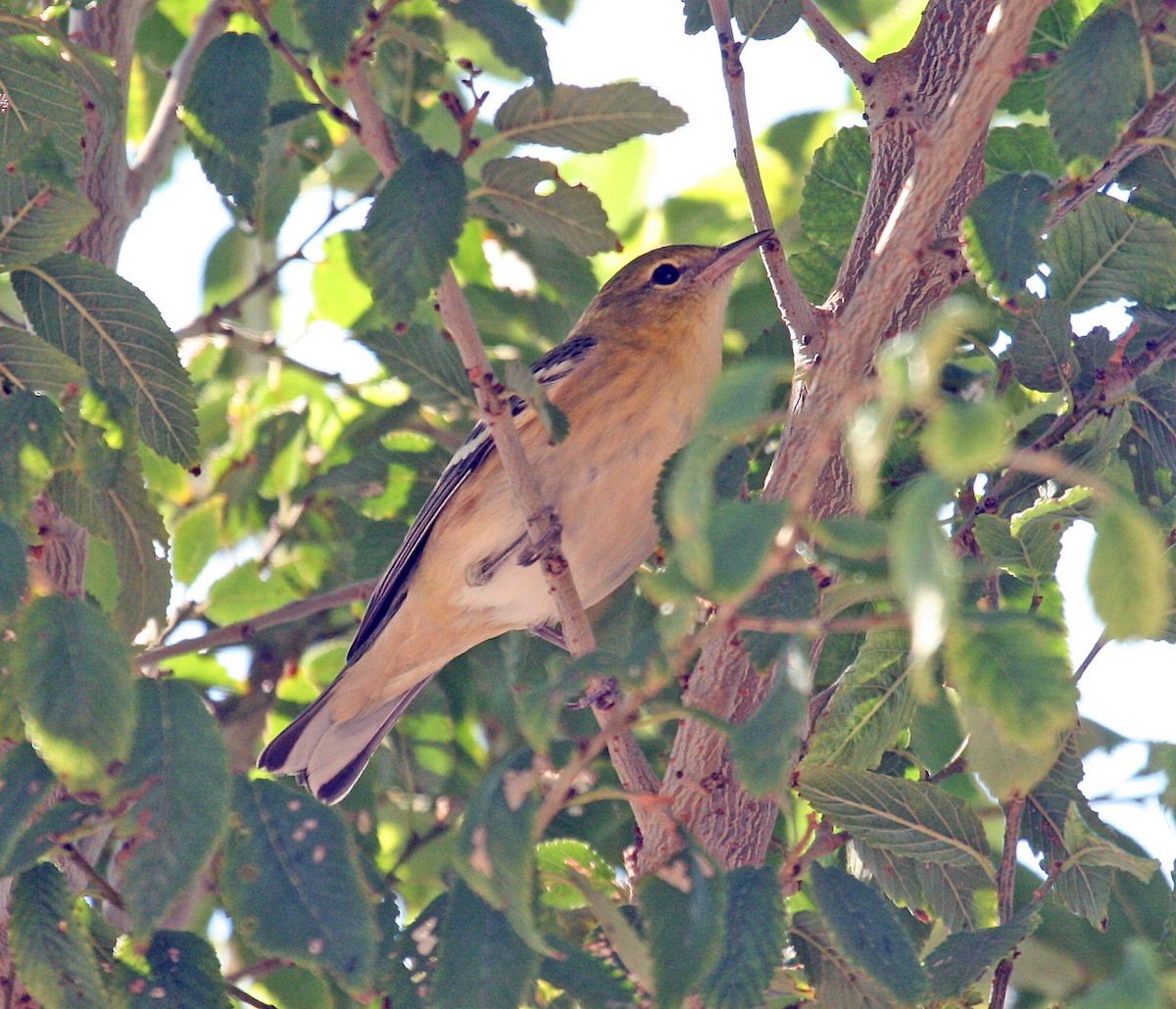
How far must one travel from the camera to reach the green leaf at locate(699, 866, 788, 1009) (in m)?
2.20

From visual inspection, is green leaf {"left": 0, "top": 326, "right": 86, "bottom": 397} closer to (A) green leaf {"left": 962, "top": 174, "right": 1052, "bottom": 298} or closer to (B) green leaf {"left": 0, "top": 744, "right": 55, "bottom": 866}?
(B) green leaf {"left": 0, "top": 744, "right": 55, "bottom": 866}

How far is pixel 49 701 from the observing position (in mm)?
2098

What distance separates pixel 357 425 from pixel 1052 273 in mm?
2762

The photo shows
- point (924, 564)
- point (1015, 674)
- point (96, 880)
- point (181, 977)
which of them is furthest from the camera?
point (96, 880)

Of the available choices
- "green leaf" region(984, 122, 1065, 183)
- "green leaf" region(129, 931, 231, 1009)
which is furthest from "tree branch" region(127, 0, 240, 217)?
"green leaf" region(129, 931, 231, 1009)

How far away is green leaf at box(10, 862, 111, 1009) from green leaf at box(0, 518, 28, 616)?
56cm

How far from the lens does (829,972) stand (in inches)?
112

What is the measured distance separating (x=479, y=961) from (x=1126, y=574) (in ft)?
3.75

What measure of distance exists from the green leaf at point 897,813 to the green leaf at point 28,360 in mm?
1701

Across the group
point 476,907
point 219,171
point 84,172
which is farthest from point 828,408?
point 84,172

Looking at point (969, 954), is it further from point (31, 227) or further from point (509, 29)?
point (31, 227)

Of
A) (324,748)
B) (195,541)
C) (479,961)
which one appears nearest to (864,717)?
(479,961)

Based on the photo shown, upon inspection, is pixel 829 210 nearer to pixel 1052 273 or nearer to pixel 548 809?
pixel 1052 273

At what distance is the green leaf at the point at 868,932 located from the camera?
2.30 meters
